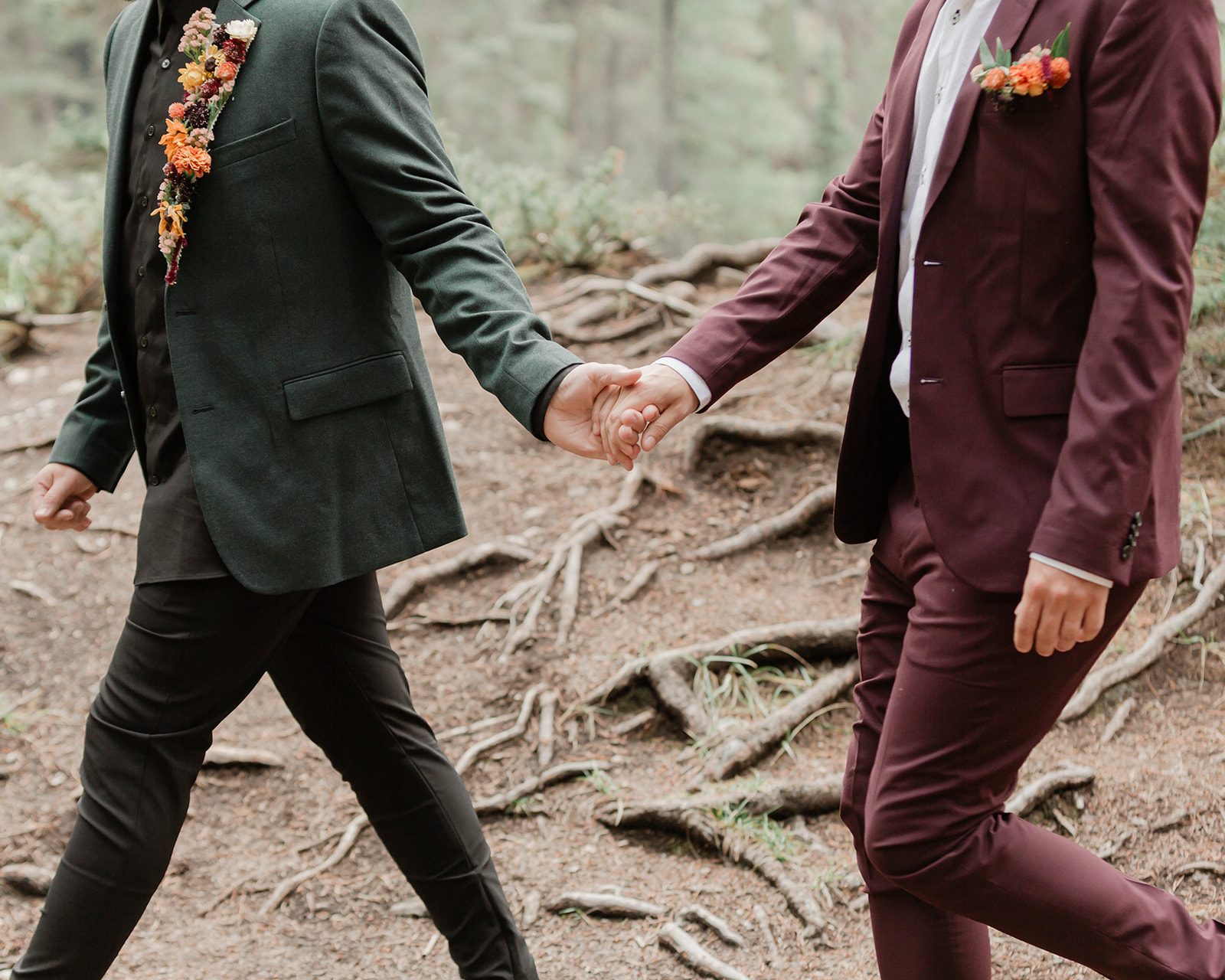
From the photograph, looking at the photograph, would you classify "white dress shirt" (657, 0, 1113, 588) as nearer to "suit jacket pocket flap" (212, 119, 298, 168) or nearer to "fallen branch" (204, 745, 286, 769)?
"suit jacket pocket flap" (212, 119, 298, 168)

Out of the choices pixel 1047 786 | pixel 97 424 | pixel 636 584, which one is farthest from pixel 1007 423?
pixel 636 584

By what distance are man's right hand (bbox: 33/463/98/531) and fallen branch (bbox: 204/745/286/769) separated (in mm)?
1434

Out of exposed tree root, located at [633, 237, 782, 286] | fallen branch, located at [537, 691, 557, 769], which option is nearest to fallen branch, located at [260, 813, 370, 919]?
fallen branch, located at [537, 691, 557, 769]

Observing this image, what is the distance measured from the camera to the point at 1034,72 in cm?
157

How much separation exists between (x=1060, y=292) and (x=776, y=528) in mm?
2819

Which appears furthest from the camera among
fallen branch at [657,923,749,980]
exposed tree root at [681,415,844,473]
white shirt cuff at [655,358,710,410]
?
exposed tree root at [681,415,844,473]

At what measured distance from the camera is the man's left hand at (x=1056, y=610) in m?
1.59

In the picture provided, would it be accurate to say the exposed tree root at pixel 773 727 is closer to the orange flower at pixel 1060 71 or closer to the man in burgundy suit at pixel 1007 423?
the man in burgundy suit at pixel 1007 423

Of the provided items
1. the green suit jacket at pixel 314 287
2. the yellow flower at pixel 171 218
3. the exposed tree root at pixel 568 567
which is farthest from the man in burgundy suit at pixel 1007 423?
the exposed tree root at pixel 568 567

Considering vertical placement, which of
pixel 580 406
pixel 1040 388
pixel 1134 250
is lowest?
pixel 580 406

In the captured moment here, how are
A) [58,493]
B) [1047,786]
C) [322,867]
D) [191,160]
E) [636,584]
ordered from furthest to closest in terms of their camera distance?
[636,584] → [322,867] → [1047,786] → [58,493] → [191,160]

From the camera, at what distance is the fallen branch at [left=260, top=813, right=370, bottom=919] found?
3012 mm

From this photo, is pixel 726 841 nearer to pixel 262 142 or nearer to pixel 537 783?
pixel 537 783

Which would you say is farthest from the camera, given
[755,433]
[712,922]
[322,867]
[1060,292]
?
[755,433]
